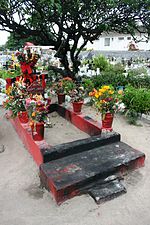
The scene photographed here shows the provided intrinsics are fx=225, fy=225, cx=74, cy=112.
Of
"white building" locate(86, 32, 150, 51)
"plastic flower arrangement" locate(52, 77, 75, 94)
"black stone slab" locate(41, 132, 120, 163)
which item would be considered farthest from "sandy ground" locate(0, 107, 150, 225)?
"white building" locate(86, 32, 150, 51)

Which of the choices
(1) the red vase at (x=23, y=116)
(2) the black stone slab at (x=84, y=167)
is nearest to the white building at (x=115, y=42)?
(1) the red vase at (x=23, y=116)

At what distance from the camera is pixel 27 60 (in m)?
5.79

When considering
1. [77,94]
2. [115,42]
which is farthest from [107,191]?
[115,42]

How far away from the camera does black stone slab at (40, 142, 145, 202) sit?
3248 millimetres

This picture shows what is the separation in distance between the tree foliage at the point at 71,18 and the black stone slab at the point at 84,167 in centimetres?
448

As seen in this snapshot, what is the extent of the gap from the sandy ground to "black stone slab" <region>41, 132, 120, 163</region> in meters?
0.43

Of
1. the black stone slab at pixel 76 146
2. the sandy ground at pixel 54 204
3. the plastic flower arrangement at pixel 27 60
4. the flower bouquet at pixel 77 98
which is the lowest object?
the sandy ground at pixel 54 204

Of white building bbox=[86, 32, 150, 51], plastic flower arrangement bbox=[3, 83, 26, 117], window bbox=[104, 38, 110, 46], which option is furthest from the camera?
window bbox=[104, 38, 110, 46]

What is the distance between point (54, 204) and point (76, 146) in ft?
3.91

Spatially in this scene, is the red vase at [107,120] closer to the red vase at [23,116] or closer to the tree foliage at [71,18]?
the red vase at [23,116]

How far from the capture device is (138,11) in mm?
7914

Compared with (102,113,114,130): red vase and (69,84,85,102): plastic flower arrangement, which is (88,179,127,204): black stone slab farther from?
(69,84,85,102): plastic flower arrangement

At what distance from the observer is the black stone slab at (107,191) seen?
10.6ft

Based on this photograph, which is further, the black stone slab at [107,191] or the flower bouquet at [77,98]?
the flower bouquet at [77,98]
